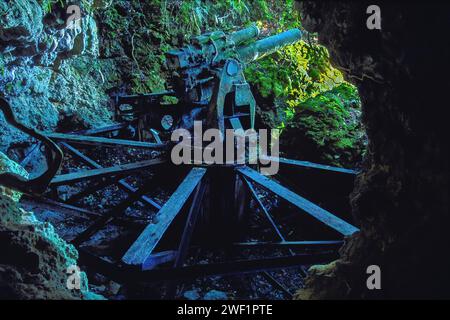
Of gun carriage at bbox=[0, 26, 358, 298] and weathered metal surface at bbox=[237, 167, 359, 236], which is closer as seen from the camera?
weathered metal surface at bbox=[237, 167, 359, 236]

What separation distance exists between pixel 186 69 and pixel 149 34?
369 centimetres

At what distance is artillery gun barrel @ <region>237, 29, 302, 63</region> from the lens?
5.49 m

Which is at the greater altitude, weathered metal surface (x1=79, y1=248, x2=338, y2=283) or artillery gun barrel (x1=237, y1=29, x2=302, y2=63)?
artillery gun barrel (x1=237, y1=29, x2=302, y2=63)

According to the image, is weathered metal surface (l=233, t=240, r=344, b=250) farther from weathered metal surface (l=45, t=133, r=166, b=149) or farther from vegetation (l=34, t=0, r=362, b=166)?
weathered metal surface (l=45, t=133, r=166, b=149)

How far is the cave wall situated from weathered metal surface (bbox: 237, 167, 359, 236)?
1.07 metres

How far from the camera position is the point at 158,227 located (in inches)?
114

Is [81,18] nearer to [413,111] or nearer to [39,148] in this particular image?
[39,148]

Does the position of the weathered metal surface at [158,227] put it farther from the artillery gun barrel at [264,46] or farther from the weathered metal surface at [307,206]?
the artillery gun barrel at [264,46]

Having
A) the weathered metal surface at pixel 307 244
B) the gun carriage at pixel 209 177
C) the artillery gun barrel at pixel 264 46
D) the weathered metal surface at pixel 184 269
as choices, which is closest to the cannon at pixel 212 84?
the gun carriage at pixel 209 177

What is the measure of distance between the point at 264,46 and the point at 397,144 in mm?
4328

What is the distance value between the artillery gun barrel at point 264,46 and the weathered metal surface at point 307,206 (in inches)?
81.2

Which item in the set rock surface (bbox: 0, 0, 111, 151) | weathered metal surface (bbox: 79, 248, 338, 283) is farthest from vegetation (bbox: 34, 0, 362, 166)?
weathered metal surface (bbox: 79, 248, 338, 283)

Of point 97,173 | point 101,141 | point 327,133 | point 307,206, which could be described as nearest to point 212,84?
point 101,141
